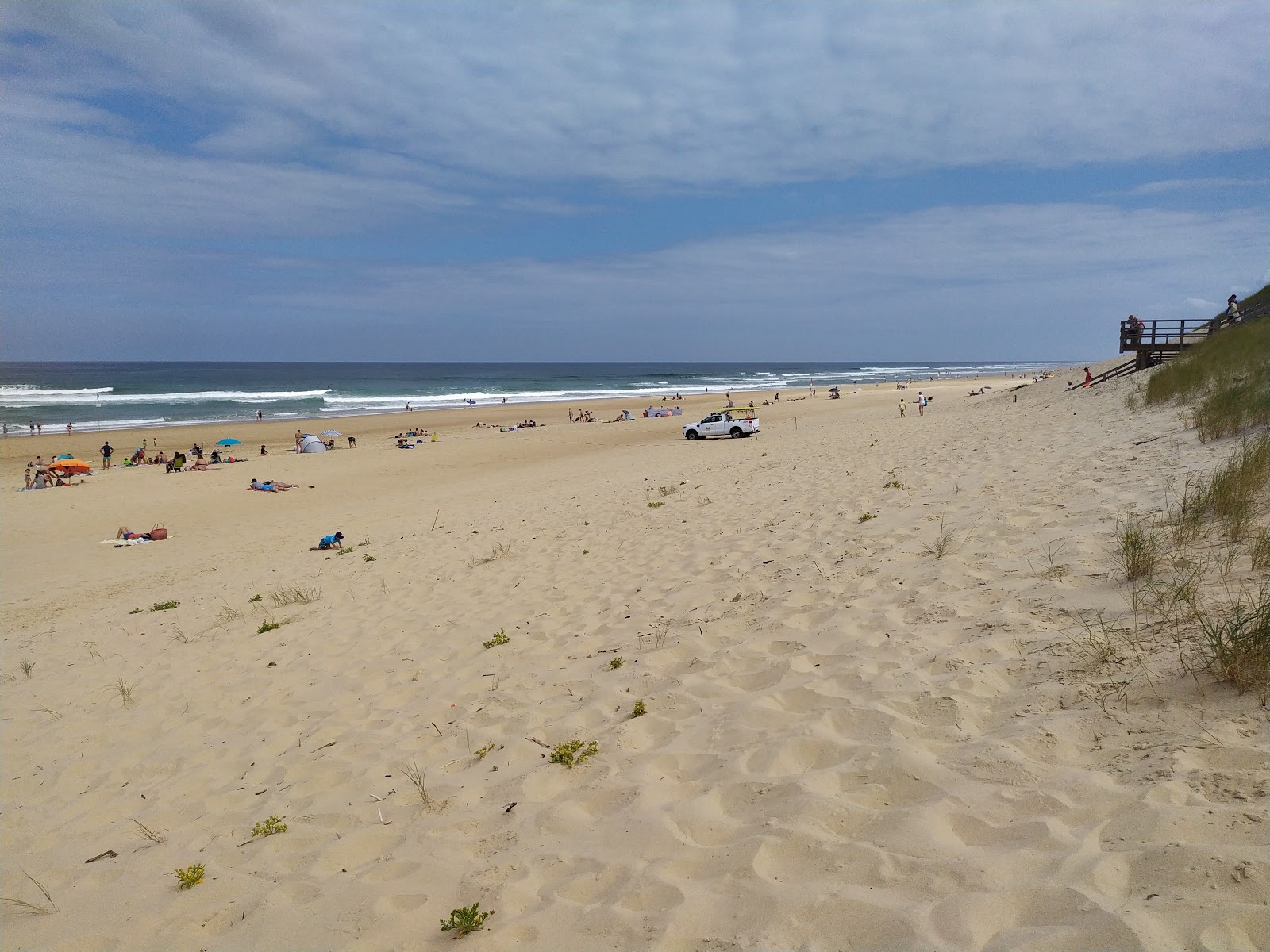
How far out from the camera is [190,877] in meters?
3.91

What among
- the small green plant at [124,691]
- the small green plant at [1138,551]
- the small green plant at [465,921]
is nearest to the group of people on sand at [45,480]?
the small green plant at [124,691]

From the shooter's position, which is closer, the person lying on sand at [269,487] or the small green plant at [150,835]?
the small green plant at [150,835]

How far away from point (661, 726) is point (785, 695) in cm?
82

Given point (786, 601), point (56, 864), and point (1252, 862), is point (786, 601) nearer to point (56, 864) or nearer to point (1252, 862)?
point (1252, 862)

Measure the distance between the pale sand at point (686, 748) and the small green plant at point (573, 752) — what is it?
9 centimetres

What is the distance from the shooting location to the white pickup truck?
31812 mm

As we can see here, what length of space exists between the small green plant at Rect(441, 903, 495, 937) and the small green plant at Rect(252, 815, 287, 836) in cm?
168

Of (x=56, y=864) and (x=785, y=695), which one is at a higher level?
(x=785, y=695)

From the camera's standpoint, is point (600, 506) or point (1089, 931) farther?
point (600, 506)

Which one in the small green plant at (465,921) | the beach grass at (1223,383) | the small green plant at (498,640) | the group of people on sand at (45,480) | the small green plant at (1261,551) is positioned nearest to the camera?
the small green plant at (465,921)

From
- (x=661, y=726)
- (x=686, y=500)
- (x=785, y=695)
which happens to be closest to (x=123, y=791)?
(x=661, y=726)

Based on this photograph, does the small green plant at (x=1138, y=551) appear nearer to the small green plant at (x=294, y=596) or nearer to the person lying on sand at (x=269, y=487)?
the small green plant at (x=294, y=596)

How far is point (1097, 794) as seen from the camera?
2.99 m

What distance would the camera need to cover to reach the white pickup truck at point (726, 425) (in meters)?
31.8
